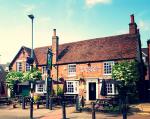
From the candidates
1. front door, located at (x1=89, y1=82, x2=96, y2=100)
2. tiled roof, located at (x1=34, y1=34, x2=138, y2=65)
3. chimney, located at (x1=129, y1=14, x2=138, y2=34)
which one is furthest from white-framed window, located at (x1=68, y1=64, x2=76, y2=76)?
chimney, located at (x1=129, y1=14, x2=138, y2=34)

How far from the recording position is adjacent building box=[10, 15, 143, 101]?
26.0 metres

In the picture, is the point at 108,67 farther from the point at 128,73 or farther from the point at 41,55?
the point at 41,55

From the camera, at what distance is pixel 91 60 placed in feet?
89.1

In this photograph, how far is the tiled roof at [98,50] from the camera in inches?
1023

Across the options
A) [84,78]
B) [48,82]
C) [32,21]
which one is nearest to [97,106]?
[48,82]

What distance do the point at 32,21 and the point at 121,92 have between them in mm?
11636

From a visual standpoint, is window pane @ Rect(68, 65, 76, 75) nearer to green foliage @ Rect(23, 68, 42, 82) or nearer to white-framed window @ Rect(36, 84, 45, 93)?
green foliage @ Rect(23, 68, 42, 82)

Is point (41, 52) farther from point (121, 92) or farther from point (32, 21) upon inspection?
point (121, 92)

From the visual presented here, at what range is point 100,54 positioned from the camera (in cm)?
2750

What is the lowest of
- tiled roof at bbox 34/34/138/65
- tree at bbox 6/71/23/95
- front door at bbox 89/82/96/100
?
front door at bbox 89/82/96/100

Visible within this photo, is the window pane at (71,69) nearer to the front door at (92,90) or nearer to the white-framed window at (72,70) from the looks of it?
the white-framed window at (72,70)

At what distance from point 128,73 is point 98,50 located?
6.11 meters

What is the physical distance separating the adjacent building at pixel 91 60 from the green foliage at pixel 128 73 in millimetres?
1064

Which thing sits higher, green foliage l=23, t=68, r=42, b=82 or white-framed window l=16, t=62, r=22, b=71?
white-framed window l=16, t=62, r=22, b=71
